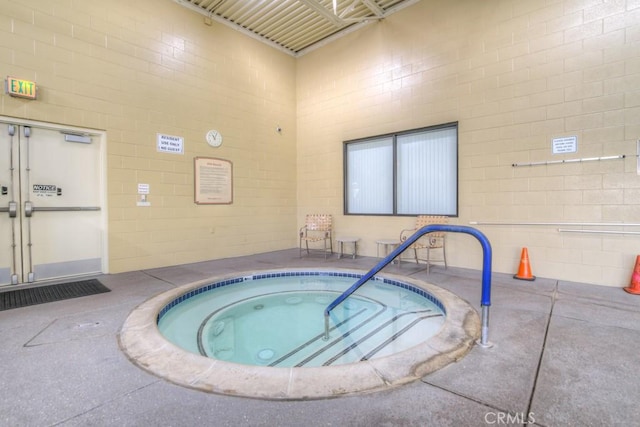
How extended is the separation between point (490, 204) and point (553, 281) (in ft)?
3.93

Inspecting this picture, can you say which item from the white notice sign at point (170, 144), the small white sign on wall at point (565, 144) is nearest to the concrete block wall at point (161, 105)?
the white notice sign at point (170, 144)

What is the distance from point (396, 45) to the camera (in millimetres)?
5070

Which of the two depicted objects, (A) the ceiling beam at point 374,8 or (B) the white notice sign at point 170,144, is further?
(A) the ceiling beam at point 374,8

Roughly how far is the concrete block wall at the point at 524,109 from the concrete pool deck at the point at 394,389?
1.33 meters

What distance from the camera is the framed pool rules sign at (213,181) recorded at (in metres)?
5.01

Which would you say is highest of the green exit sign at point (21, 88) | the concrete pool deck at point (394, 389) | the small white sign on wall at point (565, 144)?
the green exit sign at point (21, 88)

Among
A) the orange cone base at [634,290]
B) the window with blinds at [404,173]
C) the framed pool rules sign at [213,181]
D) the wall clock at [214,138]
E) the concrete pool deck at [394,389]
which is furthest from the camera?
the wall clock at [214,138]

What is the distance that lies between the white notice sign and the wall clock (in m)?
0.47

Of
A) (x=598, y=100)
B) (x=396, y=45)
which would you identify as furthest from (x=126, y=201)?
(x=598, y=100)

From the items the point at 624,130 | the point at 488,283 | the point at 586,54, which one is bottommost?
the point at 488,283

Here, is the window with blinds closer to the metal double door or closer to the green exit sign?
the metal double door

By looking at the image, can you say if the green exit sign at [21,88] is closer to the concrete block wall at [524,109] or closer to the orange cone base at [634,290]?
the concrete block wall at [524,109]

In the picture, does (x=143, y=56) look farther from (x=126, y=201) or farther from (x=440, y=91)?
(x=440, y=91)

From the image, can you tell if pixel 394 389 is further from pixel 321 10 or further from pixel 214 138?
pixel 321 10
